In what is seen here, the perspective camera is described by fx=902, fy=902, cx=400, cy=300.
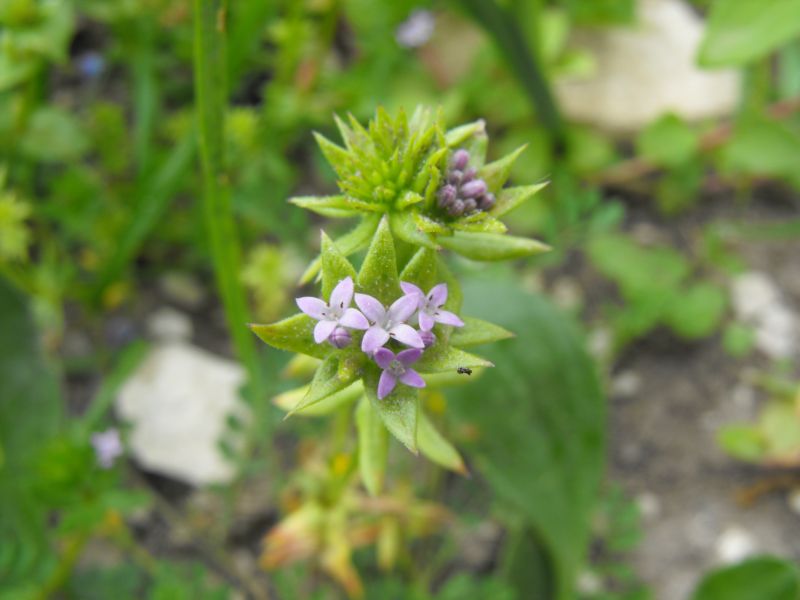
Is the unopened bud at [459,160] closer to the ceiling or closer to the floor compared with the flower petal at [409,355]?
closer to the ceiling

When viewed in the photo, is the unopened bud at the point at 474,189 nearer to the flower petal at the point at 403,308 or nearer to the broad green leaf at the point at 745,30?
the flower petal at the point at 403,308

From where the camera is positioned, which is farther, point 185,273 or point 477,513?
point 185,273

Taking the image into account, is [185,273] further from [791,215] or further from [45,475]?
[791,215]

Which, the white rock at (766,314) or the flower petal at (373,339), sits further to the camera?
the white rock at (766,314)

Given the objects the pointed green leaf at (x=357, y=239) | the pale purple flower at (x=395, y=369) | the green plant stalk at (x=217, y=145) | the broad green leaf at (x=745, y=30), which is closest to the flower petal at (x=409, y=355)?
the pale purple flower at (x=395, y=369)

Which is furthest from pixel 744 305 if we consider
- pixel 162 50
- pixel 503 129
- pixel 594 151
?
pixel 162 50

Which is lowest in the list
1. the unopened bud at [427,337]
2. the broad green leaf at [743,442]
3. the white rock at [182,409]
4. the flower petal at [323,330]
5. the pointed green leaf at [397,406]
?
the white rock at [182,409]
